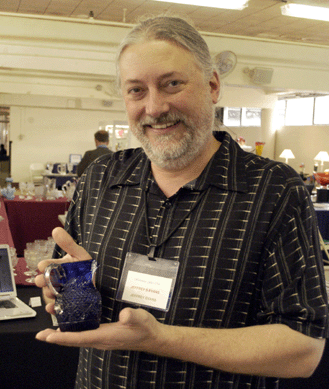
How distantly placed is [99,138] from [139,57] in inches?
243

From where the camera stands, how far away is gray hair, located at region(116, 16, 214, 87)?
107 cm

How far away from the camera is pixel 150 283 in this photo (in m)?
1.03

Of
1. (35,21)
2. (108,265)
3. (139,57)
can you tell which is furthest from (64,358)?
(35,21)

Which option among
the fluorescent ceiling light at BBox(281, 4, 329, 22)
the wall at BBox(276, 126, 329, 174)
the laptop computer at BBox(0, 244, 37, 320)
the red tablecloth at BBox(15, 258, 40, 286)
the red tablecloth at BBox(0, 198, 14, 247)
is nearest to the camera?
the laptop computer at BBox(0, 244, 37, 320)

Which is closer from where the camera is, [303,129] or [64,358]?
[64,358]

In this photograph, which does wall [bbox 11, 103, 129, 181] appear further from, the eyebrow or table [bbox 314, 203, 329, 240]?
the eyebrow

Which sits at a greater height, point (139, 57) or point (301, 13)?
point (301, 13)

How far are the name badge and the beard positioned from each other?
0.89 ft

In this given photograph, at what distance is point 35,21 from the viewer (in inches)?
252

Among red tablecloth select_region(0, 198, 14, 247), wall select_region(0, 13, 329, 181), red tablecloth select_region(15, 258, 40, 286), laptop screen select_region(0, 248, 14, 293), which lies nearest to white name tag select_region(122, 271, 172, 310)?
wall select_region(0, 13, 329, 181)

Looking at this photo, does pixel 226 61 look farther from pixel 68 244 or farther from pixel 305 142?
pixel 305 142

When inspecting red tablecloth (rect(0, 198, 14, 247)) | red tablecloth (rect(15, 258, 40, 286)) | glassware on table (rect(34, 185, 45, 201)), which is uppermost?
glassware on table (rect(34, 185, 45, 201))

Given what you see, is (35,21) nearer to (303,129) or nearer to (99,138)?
(99,138)

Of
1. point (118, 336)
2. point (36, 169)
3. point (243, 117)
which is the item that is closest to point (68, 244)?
point (118, 336)
